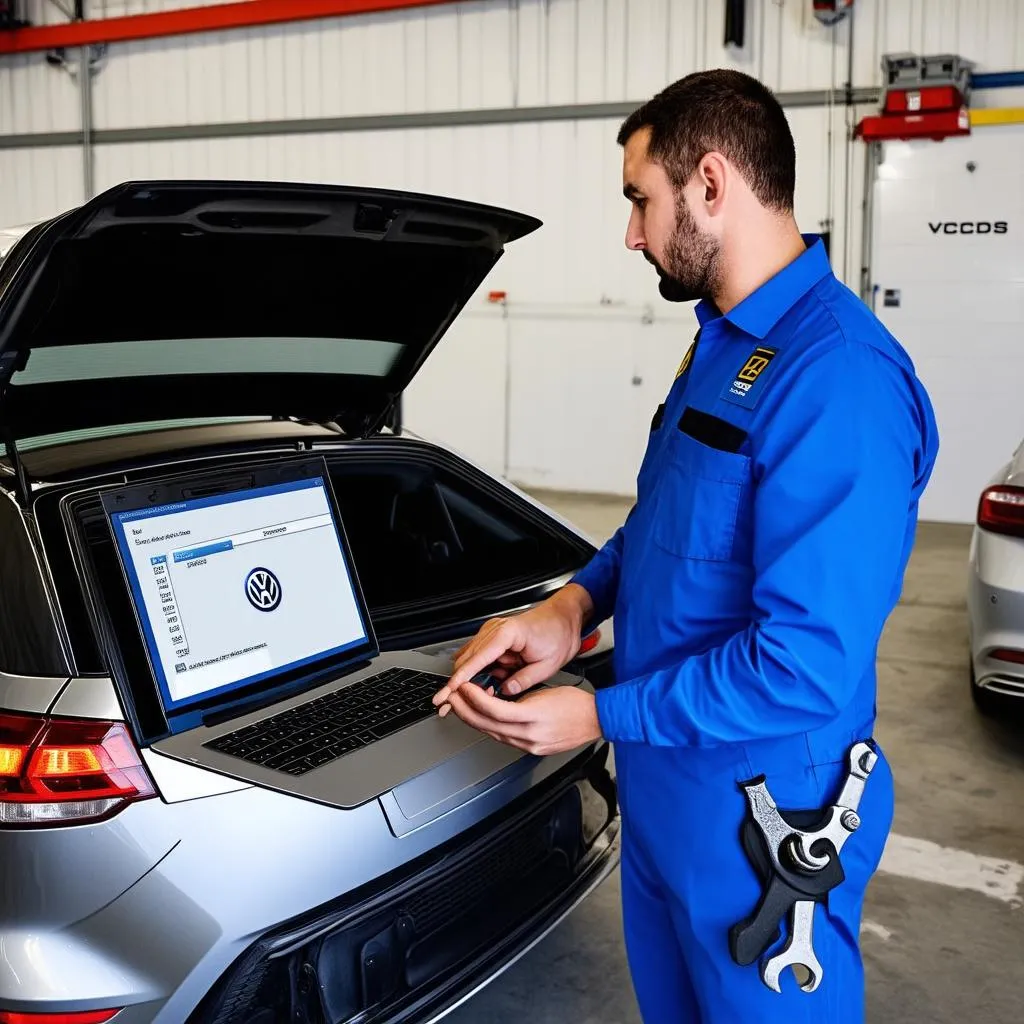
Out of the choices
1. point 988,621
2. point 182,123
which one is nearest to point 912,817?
point 988,621

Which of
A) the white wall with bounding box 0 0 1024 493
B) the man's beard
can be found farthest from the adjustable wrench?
the white wall with bounding box 0 0 1024 493

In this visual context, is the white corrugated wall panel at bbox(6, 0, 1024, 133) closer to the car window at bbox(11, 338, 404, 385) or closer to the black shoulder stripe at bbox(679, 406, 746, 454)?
the car window at bbox(11, 338, 404, 385)

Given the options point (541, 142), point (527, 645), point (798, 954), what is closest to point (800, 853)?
point (798, 954)

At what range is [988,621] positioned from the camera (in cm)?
323

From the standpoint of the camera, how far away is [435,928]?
1.71m

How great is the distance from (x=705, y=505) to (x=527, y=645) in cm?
42

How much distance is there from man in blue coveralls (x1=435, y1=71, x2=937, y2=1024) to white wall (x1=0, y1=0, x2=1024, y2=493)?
6.45 metres

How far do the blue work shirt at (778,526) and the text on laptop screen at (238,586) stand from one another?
0.66 meters

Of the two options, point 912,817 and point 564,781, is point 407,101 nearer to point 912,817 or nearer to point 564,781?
point 912,817

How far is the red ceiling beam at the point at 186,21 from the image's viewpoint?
843 cm

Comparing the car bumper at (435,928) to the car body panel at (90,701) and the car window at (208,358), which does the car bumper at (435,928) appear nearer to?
the car body panel at (90,701)

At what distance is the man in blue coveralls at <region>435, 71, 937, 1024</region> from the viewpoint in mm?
1196

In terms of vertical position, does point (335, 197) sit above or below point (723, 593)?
above

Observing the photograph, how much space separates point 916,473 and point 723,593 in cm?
29
